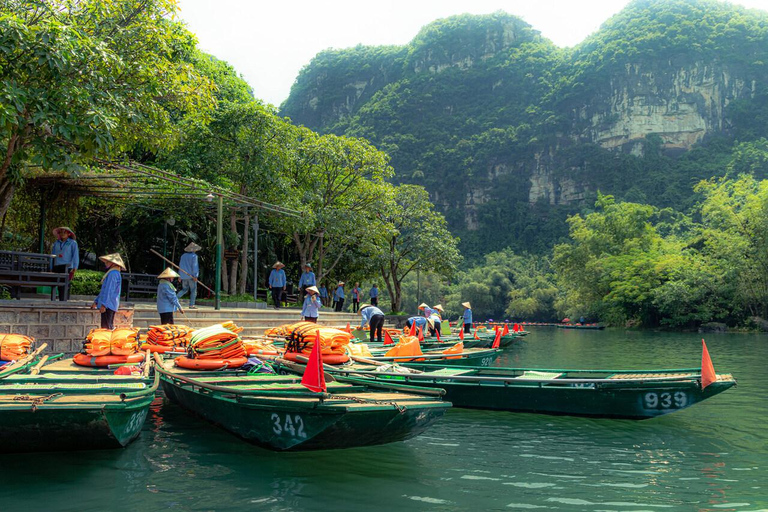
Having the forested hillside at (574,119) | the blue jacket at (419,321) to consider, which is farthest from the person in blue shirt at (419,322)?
the forested hillside at (574,119)

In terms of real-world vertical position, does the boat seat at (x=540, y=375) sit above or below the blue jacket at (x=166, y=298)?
below

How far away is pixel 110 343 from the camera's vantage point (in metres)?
8.52

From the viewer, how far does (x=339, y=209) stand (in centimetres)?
2683

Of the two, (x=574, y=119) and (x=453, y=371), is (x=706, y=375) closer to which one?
(x=453, y=371)

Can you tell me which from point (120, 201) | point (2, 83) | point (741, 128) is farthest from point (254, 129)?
point (741, 128)

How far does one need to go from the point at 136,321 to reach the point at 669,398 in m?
10.6

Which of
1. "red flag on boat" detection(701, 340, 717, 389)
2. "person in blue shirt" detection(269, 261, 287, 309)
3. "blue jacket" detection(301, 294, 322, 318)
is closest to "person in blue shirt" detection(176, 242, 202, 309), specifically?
"blue jacket" detection(301, 294, 322, 318)

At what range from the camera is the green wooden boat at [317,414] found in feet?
18.4

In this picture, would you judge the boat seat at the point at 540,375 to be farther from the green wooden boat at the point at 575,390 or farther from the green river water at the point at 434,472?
the green river water at the point at 434,472

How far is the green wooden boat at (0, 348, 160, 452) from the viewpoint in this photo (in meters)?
5.35

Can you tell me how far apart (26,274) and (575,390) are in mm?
9676

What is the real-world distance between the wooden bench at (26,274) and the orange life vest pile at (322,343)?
5515 millimetres

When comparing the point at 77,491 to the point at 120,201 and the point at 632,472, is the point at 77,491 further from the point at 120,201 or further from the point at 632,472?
the point at 120,201

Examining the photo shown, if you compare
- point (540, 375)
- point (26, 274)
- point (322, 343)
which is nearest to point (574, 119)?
point (540, 375)
